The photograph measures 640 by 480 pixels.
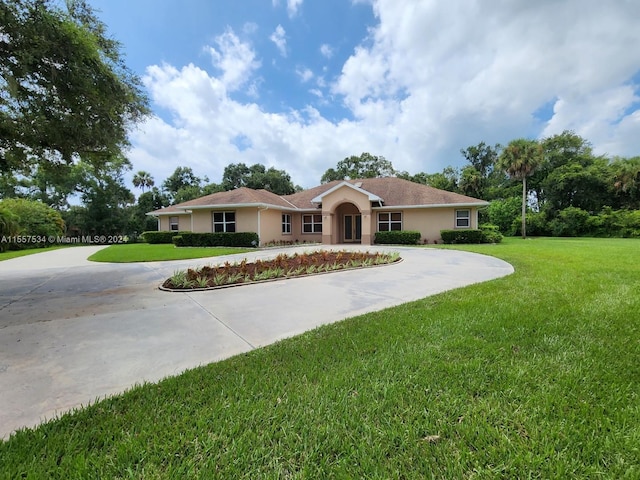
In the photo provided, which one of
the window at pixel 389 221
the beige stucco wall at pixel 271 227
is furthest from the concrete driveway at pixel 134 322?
the window at pixel 389 221

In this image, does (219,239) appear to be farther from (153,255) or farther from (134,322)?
(134,322)

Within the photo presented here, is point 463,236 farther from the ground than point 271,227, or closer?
closer

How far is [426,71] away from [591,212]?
3048cm

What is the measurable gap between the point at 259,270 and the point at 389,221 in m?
16.3

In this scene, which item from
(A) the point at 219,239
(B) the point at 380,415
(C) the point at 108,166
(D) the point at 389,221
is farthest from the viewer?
(D) the point at 389,221

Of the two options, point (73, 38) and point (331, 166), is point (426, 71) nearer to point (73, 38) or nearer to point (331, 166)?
point (73, 38)

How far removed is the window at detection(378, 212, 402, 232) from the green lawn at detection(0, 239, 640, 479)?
64.0 feet

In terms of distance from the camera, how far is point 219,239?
20797mm

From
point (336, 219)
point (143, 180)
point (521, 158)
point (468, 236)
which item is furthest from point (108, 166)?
point (143, 180)

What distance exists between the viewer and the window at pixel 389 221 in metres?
23.2

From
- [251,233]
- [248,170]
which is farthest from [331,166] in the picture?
[251,233]

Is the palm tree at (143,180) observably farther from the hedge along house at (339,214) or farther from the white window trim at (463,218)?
the white window trim at (463,218)

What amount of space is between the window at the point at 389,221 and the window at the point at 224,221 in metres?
11.2

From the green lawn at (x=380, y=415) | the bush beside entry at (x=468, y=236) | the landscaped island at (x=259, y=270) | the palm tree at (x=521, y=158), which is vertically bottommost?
the green lawn at (x=380, y=415)
